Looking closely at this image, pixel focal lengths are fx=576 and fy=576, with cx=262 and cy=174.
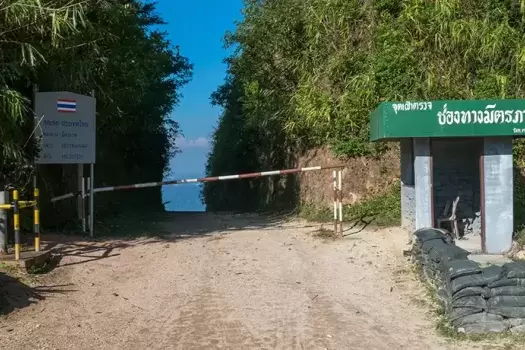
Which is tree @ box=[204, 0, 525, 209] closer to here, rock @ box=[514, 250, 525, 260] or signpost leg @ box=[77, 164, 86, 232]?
rock @ box=[514, 250, 525, 260]

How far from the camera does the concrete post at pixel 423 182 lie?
31.5ft

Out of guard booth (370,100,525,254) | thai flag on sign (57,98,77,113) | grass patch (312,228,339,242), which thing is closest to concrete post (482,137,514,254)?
guard booth (370,100,525,254)

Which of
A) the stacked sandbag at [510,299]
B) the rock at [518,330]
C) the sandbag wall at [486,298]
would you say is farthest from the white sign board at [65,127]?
the rock at [518,330]

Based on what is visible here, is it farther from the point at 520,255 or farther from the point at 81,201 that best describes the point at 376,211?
the point at 81,201

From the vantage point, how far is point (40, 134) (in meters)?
10.5

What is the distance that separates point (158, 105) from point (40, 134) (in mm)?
15461

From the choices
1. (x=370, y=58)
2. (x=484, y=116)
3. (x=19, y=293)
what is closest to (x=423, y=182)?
(x=484, y=116)

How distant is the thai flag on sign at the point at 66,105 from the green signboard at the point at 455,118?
582 centimetres

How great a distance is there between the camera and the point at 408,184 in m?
11.2

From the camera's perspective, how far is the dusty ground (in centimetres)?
585

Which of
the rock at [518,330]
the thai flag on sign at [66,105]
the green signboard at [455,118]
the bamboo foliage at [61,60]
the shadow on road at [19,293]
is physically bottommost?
the rock at [518,330]

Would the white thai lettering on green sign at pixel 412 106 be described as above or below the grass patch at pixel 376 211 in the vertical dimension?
above

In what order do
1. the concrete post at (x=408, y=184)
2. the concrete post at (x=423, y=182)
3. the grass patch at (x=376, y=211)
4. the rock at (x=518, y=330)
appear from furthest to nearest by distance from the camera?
the grass patch at (x=376, y=211) → the concrete post at (x=408, y=184) → the concrete post at (x=423, y=182) → the rock at (x=518, y=330)

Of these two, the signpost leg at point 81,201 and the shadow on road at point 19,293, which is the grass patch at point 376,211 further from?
the shadow on road at point 19,293
